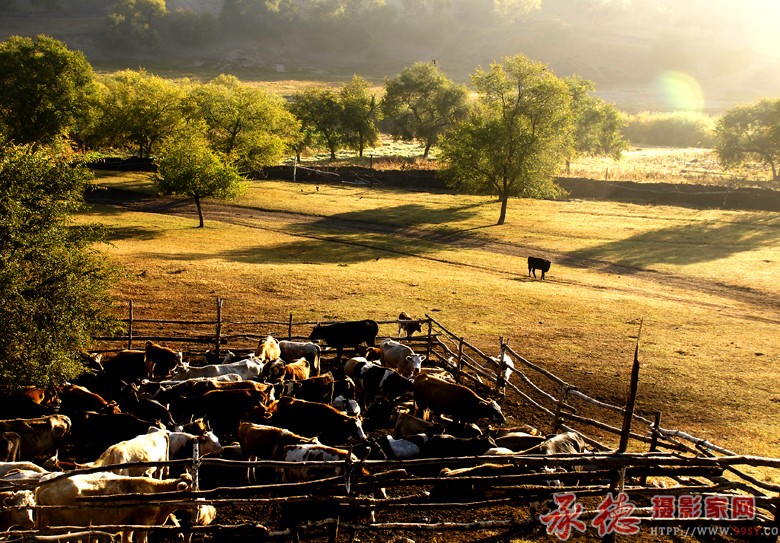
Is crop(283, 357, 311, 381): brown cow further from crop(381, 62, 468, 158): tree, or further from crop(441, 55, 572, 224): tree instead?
crop(381, 62, 468, 158): tree

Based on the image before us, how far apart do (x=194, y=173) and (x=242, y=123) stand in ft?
52.5

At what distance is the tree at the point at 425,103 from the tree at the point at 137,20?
372 feet

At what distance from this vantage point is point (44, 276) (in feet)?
49.9

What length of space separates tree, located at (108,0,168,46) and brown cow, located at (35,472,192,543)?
187527 millimetres

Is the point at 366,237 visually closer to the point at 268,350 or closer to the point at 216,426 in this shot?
the point at 268,350

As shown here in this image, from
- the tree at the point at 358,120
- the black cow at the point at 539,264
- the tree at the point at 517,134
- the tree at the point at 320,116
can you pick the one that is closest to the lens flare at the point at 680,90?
the tree at the point at 358,120

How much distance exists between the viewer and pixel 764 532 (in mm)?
9203

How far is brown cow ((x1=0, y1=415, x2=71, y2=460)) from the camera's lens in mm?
12305

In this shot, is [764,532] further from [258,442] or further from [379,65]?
[379,65]

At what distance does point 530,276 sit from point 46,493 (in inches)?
1095

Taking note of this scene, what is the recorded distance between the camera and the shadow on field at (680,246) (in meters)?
37.6

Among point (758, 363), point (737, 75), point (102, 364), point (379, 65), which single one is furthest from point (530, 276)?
point (737, 75)

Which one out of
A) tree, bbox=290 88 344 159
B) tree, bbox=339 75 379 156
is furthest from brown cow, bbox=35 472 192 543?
tree, bbox=339 75 379 156

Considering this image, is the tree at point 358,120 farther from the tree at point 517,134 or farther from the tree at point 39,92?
the tree at point 39,92
